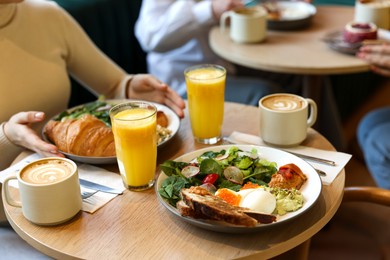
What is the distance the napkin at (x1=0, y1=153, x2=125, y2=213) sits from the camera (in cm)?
120

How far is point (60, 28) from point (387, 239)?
1.58 m

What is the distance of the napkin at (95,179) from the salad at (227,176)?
0.44 feet

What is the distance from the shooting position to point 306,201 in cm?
113

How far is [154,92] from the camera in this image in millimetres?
1685

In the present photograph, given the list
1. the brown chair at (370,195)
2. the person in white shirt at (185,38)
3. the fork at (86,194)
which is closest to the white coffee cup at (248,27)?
the person in white shirt at (185,38)

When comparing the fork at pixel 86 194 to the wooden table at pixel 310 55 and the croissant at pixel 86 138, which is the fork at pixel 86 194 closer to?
the croissant at pixel 86 138

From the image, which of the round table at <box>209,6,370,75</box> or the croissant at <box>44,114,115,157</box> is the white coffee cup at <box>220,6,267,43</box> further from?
the croissant at <box>44,114,115,157</box>

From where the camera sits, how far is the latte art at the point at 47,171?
3.66 feet

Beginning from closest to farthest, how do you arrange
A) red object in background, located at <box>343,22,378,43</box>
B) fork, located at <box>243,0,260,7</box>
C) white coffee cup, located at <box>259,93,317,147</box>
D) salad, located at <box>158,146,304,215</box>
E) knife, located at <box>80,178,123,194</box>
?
salad, located at <box>158,146,304,215</box> → knife, located at <box>80,178,123,194</box> → white coffee cup, located at <box>259,93,317,147</box> → red object in background, located at <box>343,22,378,43</box> → fork, located at <box>243,0,260,7</box>

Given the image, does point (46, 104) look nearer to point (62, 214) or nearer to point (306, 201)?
point (62, 214)

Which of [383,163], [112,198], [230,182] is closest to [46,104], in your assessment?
[112,198]

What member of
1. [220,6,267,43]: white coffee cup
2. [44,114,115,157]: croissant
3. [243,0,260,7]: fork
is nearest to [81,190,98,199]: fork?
[44,114,115,157]: croissant

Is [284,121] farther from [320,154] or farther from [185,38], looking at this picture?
[185,38]

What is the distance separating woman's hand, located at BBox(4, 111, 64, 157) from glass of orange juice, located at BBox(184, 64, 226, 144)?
36 centimetres
